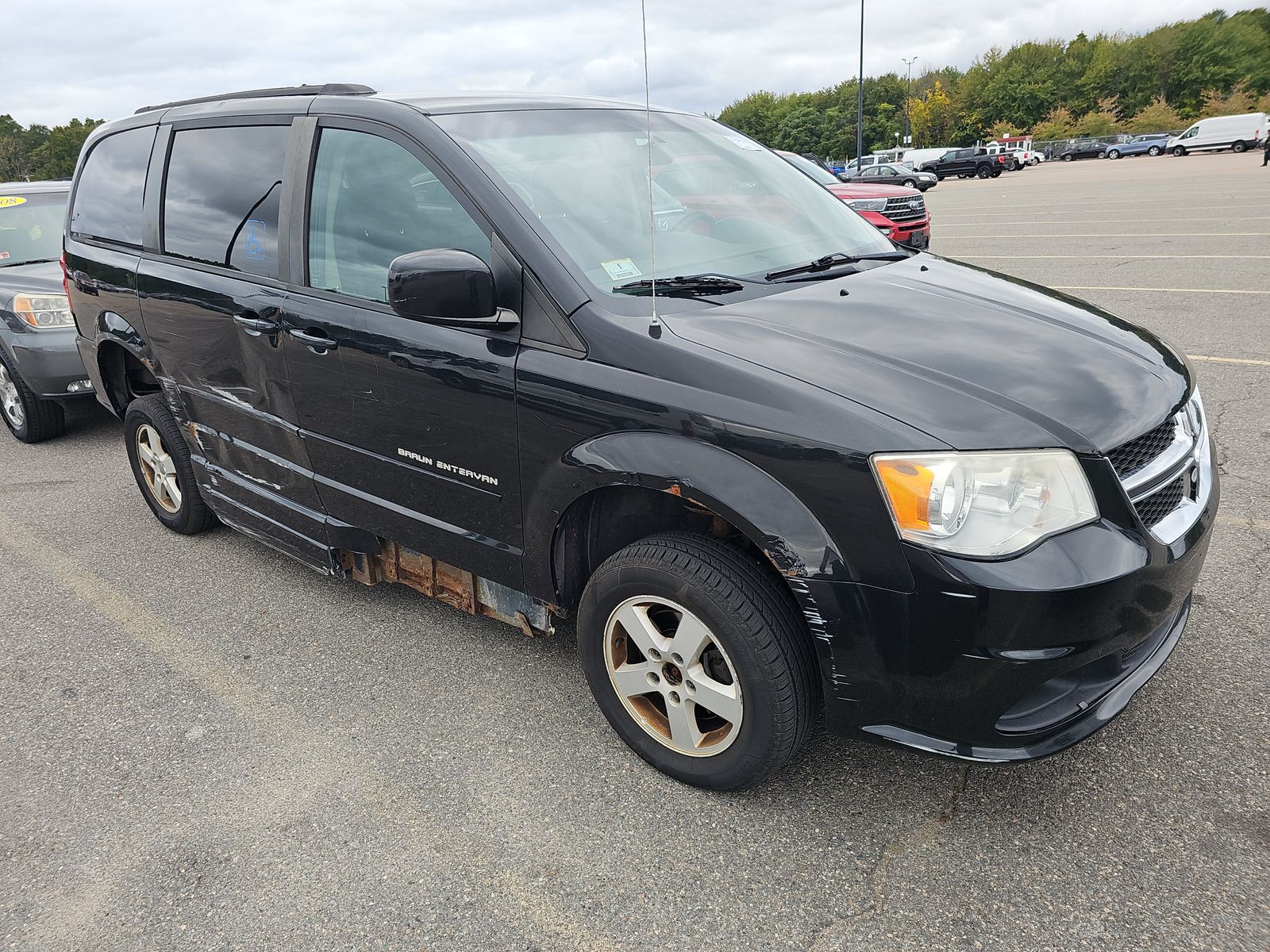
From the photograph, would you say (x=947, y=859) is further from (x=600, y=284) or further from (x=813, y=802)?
(x=600, y=284)

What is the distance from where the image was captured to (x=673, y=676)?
8.11 ft

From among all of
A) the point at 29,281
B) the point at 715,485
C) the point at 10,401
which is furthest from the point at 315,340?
the point at 10,401

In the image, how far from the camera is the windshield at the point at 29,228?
272 inches

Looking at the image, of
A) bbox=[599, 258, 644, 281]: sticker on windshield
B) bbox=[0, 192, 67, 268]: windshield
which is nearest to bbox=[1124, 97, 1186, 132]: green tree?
bbox=[0, 192, 67, 268]: windshield

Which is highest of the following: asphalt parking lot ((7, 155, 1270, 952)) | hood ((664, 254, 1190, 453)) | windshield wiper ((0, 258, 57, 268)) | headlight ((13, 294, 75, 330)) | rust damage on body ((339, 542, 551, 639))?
windshield wiper ((0, 258, 57, 268))


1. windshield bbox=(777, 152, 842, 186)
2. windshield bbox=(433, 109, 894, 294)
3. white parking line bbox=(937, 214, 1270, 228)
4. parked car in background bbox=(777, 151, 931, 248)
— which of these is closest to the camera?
windshield bbox=(433, 109, 894, 294)

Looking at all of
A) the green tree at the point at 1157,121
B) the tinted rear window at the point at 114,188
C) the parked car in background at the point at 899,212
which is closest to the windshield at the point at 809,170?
the tinted rear window at the point at 114,188

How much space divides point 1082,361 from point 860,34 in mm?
50318

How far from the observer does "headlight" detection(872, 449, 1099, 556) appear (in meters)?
1.96

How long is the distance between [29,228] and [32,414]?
5.89ft

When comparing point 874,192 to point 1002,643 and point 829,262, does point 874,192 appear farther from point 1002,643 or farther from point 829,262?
point 1002,643

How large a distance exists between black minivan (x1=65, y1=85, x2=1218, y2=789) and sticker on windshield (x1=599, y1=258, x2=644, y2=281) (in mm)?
15

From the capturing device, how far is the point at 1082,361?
7.82ft

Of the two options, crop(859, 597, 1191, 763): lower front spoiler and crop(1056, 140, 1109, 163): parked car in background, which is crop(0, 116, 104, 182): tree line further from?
crop(859, 597, 1191, 763): lower front spoiler
